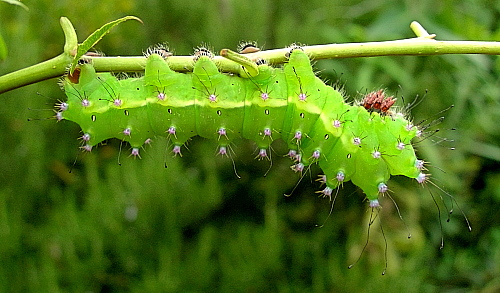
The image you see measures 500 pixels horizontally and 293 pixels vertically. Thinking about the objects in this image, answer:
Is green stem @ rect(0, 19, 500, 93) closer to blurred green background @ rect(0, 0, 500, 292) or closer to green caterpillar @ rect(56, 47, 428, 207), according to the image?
green caterpillar @ rect(56, 47, 428, 207)

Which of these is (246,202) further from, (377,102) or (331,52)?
(331,52)

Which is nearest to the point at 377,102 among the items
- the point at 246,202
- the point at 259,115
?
the point at 259,115

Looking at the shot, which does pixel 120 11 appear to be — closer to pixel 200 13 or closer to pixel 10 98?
pixel 200 13

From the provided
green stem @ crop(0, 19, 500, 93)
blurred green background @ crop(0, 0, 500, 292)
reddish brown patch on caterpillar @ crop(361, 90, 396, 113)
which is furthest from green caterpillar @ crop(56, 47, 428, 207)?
blurred green background @ crop(0, 0, 500, 292)

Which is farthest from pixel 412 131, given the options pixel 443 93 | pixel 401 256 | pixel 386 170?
pixel 443 93

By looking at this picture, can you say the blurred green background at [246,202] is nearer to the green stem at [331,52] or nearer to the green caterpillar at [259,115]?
the green caterpillar at [259,115]
